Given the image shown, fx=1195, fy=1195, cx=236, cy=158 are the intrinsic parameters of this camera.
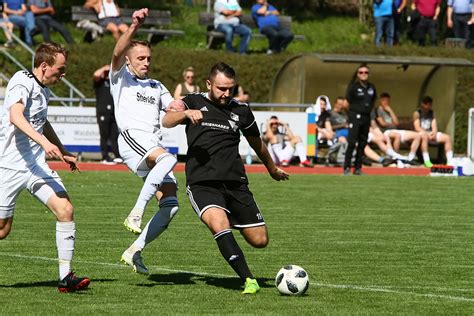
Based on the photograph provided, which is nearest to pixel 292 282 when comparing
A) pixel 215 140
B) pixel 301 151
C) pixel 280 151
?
pixel 215 140

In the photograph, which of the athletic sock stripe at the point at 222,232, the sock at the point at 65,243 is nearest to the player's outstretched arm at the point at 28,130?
the sock at the point at 65,243

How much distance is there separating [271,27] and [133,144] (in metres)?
21.3

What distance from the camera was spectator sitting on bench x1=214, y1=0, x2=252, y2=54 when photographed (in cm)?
3106

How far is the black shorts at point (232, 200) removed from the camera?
9703mm

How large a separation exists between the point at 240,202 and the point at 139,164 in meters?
1.40

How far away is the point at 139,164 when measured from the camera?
10.8m

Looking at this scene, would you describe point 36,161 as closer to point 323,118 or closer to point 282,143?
point 282,143

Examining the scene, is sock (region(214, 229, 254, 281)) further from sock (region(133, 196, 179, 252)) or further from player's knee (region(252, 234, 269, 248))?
sock (region(133, 196, 179, 252))

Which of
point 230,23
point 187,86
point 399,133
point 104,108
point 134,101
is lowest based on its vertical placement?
point 399,133

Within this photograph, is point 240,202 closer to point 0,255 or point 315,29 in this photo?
point 0,255

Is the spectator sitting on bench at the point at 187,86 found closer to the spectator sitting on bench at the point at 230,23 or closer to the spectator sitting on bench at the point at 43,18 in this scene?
the spectator sitting on bench at the point at 43,18

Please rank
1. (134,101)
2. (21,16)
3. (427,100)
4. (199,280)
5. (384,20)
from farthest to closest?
1. (384,20)
2. (21,16)
3. (427,100)
4. (134,101)
5. (199,280)

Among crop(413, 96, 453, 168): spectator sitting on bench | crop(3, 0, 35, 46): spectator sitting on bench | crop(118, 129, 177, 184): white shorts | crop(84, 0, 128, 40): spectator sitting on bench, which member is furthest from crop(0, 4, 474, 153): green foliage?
crop(118, 129, 177, 184): white shorts

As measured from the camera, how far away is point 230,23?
31.3 metres
